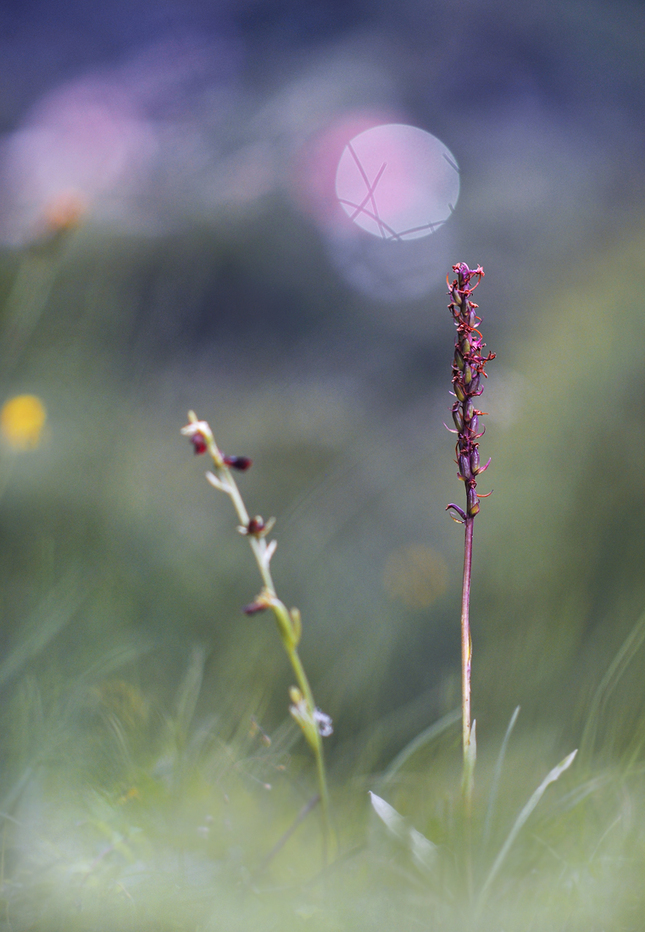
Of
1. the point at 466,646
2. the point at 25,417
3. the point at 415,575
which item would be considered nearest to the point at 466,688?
the point at 466,646

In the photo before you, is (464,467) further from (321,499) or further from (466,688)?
(321,499)

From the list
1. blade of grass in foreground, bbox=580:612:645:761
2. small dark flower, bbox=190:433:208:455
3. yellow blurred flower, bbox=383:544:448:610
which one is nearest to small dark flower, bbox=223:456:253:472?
small dark flower, bbox=190:433:208:455

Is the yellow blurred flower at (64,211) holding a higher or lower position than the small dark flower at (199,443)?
higher

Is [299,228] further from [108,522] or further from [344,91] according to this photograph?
[108,522]

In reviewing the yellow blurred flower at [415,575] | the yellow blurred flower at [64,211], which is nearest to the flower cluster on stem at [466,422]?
the yellow blurred flower at [415,575]

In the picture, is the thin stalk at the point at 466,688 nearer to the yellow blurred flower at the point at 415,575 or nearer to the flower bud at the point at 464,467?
the flower bud at the point at 464,467
